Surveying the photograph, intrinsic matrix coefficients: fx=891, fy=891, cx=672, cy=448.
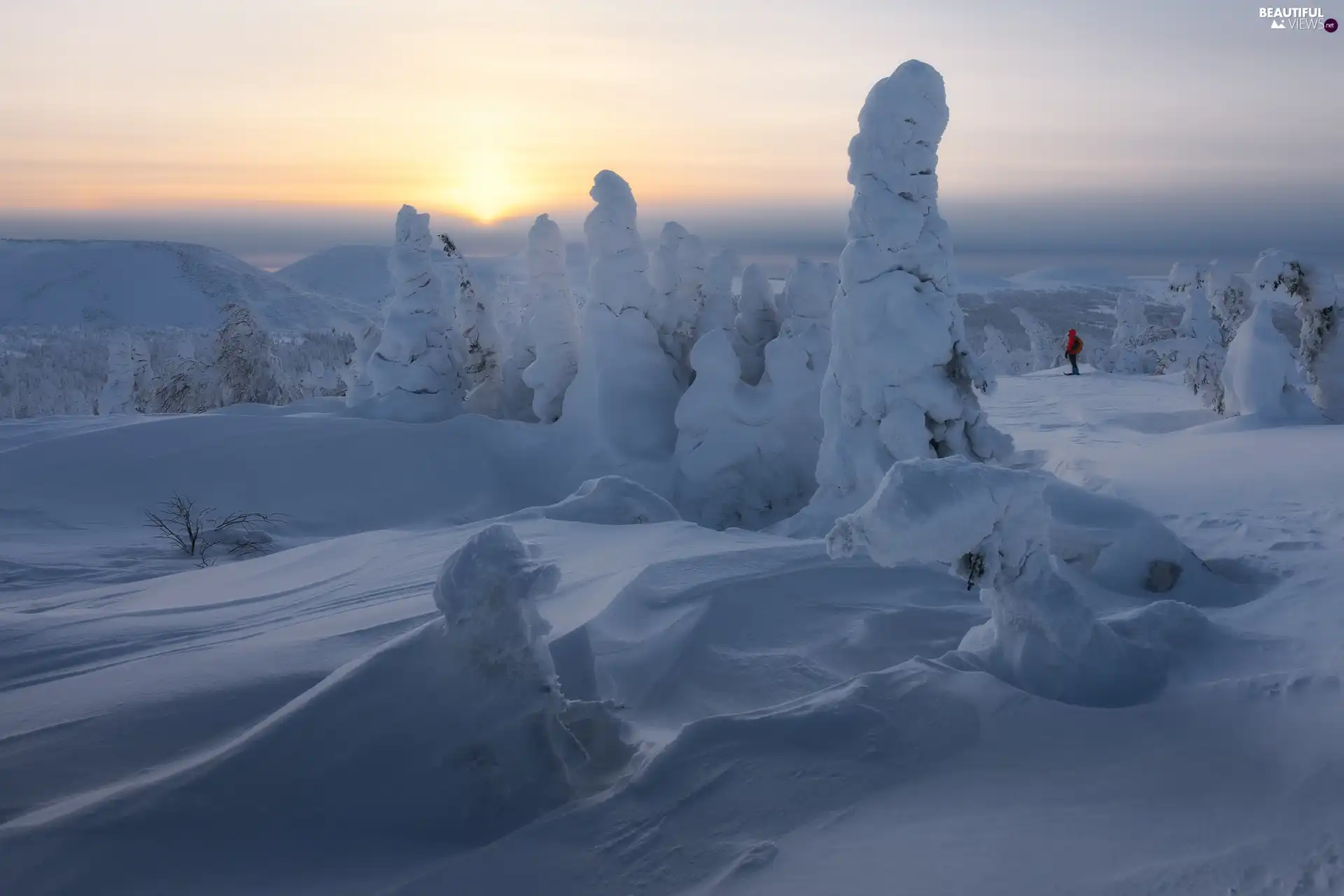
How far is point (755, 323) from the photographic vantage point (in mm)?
19906

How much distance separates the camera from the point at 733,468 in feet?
58.4

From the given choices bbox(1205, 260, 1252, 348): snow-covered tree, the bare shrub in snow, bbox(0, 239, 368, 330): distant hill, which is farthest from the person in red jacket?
bbox(0, 239, 368, 330): distant hill

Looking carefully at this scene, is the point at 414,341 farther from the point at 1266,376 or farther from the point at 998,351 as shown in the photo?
the point at 998,351

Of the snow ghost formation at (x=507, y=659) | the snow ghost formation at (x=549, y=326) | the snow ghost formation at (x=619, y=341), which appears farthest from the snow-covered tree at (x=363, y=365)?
the snow ghost formation at (x=507, y=659)

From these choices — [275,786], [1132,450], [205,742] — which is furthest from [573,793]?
[1132,450]

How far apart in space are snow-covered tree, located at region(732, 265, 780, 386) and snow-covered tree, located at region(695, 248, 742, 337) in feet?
1.04

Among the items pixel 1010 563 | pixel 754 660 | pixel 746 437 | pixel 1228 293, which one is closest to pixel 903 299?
pixel 746 437

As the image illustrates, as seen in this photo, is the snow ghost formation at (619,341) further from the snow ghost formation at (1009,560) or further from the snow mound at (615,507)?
the snow ghost formation at (1009,560)

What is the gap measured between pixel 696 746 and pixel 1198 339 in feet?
109

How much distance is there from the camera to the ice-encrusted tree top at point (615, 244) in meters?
18.8

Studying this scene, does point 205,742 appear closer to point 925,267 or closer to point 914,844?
point 914,844

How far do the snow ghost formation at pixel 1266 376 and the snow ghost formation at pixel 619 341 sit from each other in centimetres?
1049

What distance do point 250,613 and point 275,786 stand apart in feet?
11.2

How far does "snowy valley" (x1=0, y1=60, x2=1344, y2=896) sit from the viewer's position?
354 centimetres
